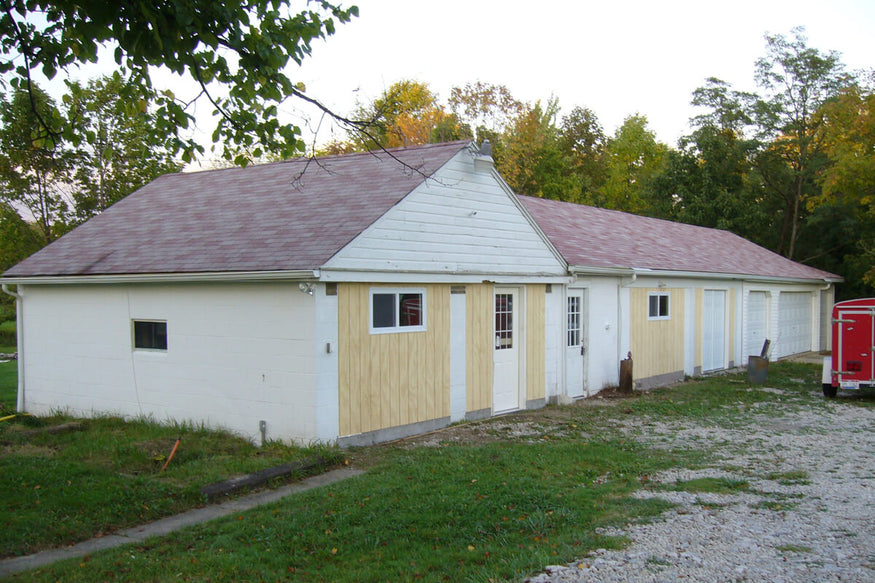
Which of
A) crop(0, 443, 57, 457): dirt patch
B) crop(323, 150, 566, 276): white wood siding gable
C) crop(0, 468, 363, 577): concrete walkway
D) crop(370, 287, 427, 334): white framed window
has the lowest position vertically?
crop(0, 468, 363, 577): concrete walkway

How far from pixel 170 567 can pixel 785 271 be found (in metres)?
25.0

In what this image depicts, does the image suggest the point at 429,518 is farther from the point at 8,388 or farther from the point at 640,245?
the point at 640,245

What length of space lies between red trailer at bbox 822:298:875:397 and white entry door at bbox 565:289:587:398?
5.27 m

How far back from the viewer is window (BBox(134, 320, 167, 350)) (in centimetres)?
1198

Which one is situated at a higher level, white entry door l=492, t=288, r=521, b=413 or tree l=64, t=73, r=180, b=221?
tree l=64, t=73, r=180, b=221

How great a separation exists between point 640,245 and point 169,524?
51.0ft

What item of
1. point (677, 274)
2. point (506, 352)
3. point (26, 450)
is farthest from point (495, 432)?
point (677, 274)

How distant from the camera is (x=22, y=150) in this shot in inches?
919

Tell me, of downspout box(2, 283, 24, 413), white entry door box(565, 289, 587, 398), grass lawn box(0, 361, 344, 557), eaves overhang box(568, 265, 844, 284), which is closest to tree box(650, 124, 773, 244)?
eaves overhang box(568, 265, 844, 284)

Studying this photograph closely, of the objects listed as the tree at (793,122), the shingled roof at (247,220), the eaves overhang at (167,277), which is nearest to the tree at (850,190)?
the tree at (793,122)

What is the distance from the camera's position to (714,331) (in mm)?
21016

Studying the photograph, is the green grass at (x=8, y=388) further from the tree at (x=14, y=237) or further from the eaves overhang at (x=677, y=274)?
the eaves overhang at (x=677, y=274)

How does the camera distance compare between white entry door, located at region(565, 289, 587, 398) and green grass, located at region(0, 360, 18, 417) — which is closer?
green grass, located at region(0, 360, 18, 417)

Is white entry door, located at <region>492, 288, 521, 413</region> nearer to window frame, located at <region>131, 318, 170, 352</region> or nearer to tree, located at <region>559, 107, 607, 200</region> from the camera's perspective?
window frame, located at <region>131, 318, 170, 352</region>
